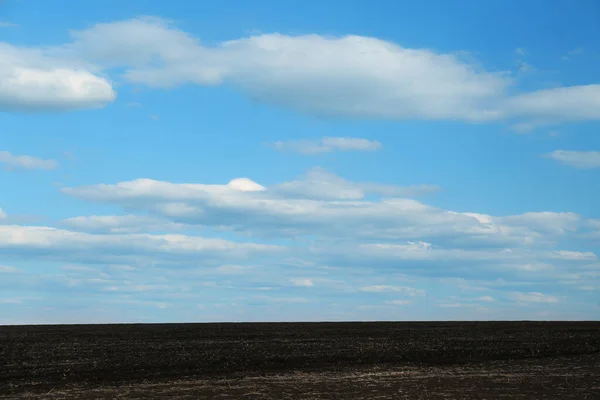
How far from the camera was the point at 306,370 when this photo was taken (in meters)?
39.1

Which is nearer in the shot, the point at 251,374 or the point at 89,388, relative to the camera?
the point at 89,388

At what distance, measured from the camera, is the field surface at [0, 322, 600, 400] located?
1277 inches

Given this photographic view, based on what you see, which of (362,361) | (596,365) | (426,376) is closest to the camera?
(426,376)

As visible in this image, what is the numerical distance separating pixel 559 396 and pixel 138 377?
20.7 m

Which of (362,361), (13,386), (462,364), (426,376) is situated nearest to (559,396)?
(426,376)

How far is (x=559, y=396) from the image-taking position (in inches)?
1241

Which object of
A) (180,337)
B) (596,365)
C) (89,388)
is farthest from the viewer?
(180,337)

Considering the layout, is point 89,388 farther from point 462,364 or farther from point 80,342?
point 80,342

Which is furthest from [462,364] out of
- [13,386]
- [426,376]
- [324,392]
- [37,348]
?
[37,348]

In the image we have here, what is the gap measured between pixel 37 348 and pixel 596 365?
3866cm

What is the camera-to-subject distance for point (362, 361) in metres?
43.1

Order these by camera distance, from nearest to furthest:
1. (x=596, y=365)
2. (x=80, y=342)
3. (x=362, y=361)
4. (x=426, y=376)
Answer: (x=426, y=376), (x=596, y=365), (x=362, y=361), (x=80, y=342)

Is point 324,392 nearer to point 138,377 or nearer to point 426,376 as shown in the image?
point 426,376

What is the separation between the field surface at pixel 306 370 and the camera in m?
32.4
